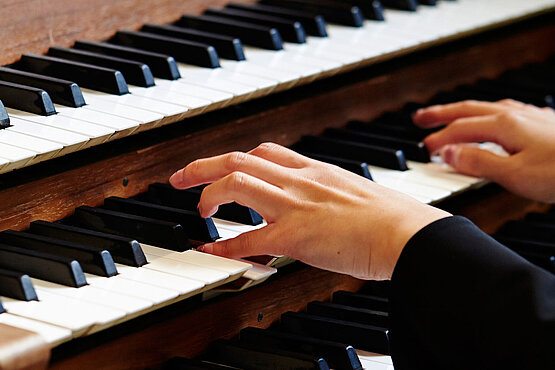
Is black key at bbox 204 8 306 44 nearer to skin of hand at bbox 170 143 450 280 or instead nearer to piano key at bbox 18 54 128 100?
piano key at bbox 18 54 128 100

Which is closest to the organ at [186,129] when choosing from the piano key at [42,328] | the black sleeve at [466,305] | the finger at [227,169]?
the piano key at [42,328]

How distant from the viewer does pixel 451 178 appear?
1718mm

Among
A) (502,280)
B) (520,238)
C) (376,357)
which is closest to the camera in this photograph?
(502,280)

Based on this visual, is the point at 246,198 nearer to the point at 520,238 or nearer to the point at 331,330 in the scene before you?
the point at 331,330

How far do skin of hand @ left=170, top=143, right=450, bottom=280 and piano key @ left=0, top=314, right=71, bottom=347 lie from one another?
0.30 metres

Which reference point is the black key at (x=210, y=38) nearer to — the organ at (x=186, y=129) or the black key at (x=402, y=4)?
the organ at (x=186, y=129)

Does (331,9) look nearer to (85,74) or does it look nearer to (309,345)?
(85,74)

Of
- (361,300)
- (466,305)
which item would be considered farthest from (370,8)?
Answer: (466,305)

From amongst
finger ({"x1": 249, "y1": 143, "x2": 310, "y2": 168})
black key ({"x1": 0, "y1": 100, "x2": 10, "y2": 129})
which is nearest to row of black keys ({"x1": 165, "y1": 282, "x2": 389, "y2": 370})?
finger ({"x1": 249, "y1": 143, "x2": 310, "y2": 168})

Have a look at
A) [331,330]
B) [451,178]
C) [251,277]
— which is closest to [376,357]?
[331,330]

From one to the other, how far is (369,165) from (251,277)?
57 cm

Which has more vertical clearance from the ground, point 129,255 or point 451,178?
point 129,255

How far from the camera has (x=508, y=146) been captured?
1.76 m

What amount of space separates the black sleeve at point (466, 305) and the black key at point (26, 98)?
1.95 ft
